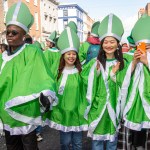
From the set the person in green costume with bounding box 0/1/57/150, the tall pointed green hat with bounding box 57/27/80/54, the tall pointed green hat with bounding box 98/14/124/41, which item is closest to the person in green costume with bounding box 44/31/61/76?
the tall pointed green hat with bounding box 57/27/80/54

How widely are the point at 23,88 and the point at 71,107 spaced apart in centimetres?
97

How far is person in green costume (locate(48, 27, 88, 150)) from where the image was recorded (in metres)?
3.89

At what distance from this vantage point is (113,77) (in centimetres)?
357

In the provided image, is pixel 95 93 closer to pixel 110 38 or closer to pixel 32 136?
pixel 110 38

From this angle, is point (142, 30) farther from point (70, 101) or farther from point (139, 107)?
point (70, 101)

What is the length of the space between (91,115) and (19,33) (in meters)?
1.25

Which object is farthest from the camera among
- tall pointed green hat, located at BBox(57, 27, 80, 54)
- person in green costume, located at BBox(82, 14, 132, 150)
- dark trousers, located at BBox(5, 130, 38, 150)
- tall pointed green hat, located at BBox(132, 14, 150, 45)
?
tall pointed green hat, located at BBox(57, 27, 80, 54)

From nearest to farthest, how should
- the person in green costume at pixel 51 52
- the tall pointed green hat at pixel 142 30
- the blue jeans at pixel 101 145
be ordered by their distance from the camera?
1. the tall pointed green hat at pixel 142 30
2. the blue jeans at pixel 101 145
3. the person in green costume at pixel 51 52

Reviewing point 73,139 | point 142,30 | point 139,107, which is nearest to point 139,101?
point 139,107

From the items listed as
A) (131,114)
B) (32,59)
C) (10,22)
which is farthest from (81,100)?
(10,22)

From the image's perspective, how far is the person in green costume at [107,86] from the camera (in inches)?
140

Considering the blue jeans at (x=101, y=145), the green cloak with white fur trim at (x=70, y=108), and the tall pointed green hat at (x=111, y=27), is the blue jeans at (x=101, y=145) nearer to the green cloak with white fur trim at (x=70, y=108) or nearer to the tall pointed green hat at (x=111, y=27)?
the green cloak with white fur trim at (x=70, y=108)

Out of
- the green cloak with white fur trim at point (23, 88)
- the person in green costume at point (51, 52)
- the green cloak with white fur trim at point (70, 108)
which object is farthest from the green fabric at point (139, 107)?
the person in green costume at point (51, 52)

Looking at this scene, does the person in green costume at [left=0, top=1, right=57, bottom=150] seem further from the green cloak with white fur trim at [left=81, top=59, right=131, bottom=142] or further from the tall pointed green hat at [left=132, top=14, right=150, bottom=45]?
the tall pointed green hat at [left=132, top=14, right=150, bottom=45]
